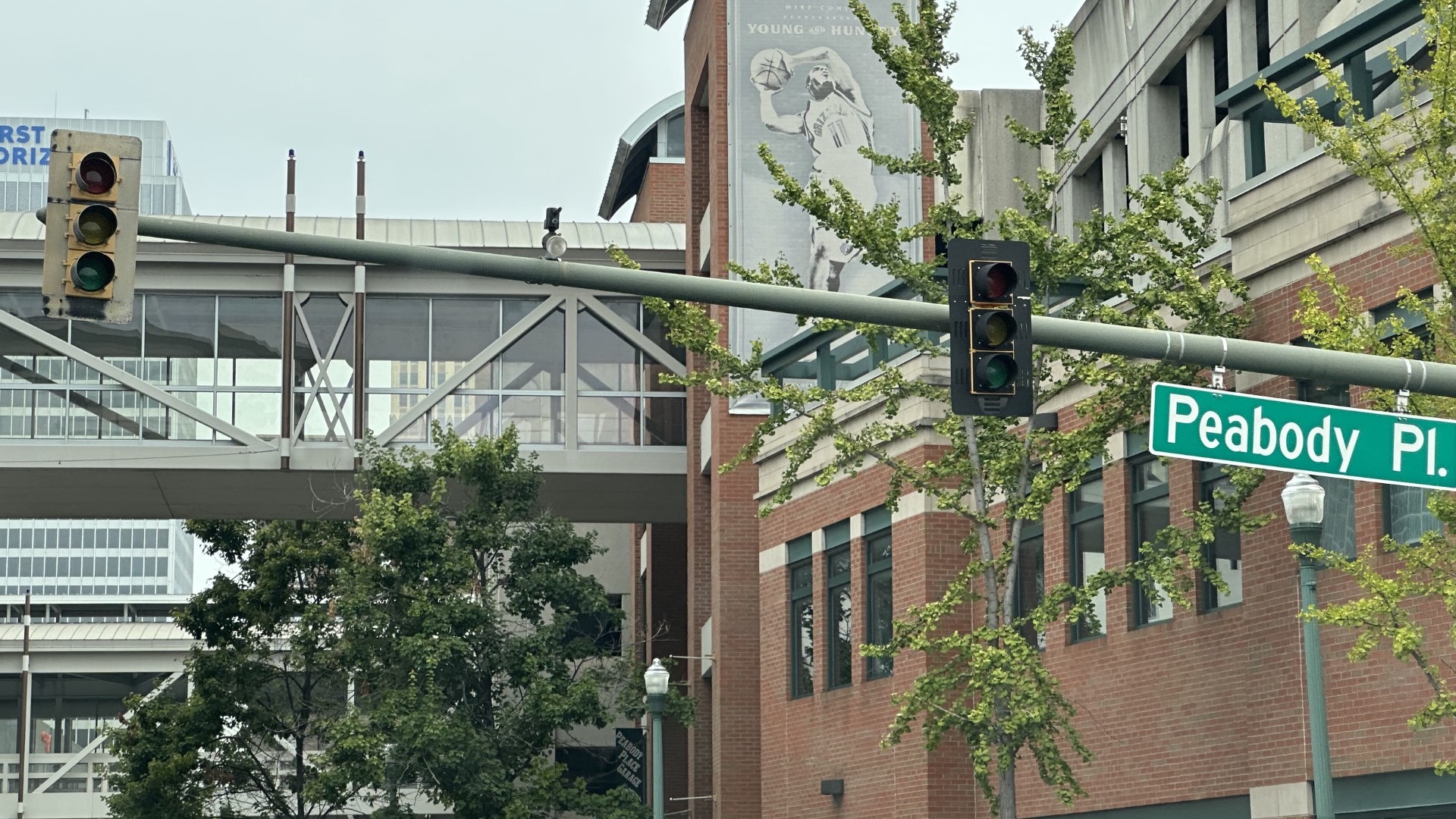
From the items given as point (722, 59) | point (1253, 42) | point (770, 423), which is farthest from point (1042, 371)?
point (722, 59)

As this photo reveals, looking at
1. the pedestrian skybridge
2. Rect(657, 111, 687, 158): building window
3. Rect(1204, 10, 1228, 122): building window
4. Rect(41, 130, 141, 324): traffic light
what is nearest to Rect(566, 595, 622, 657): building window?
the pedestrian skybridge

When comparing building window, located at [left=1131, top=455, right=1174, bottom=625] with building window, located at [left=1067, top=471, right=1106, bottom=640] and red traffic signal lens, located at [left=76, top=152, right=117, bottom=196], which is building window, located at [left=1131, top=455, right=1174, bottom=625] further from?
red traffic signal lens, located at [left=76, top=152, right=117, bottom=196]

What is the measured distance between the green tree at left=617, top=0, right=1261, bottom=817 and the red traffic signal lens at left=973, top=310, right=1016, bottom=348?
8470 mm

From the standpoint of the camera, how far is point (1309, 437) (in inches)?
445

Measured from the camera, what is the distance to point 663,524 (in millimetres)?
47781

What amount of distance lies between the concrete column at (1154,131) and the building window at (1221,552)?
9.16m

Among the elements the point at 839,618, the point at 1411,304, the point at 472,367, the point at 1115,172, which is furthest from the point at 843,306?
the point at 472,367

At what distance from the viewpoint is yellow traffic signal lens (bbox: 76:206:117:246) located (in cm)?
991

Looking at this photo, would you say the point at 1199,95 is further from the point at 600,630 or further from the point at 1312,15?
the point at 600,630

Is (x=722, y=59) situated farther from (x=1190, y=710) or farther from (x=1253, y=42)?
(x=1190, y=710)

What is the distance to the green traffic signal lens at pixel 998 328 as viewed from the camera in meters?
10.5

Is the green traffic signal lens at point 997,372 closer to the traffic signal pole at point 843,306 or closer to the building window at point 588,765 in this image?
the traffic signal pole at point 843,306

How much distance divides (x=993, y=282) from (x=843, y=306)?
2.56 ft

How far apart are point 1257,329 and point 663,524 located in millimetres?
28267
